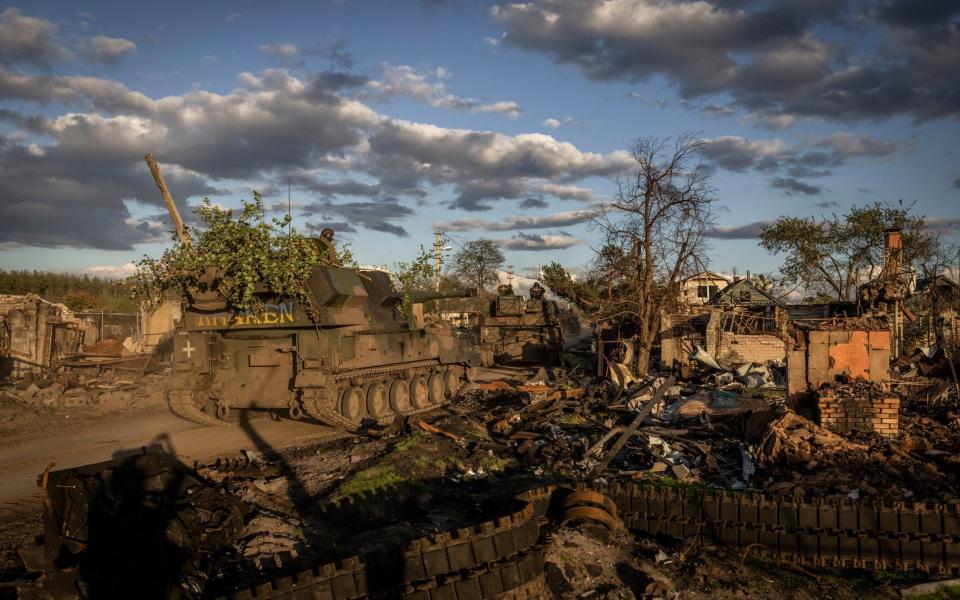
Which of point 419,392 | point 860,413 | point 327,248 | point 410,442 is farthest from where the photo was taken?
point 419,392

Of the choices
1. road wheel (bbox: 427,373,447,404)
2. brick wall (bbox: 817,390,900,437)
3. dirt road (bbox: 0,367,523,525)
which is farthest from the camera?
road wheel (bbox: 427,373,447,404)

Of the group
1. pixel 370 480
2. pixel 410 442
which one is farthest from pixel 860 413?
pixel 370 480

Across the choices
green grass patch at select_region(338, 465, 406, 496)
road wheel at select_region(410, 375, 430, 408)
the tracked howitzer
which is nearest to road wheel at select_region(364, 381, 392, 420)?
road wheel at select_region(410, 375, 430, 408)

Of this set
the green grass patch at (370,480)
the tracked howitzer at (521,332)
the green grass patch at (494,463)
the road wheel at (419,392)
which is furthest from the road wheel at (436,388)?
the tracked howitzer at (521,332)

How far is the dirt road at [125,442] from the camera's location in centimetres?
959

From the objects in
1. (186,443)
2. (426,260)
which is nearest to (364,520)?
(186,443)

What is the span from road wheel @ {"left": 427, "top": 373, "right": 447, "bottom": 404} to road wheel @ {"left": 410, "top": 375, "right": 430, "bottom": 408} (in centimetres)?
15

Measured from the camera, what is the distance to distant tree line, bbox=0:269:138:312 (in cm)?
3569

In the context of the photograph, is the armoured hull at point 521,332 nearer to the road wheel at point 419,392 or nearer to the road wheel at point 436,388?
the road wheel at point 436,388

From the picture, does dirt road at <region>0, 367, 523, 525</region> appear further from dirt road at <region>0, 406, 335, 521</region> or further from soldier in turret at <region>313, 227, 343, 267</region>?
soldier in turret at <region>313, 227, 343, 267</region>

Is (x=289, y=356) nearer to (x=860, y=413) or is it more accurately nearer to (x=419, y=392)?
(x=419, y=392)

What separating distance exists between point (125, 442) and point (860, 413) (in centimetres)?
1145

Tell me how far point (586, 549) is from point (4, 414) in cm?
1288

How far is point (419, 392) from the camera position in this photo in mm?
16109
